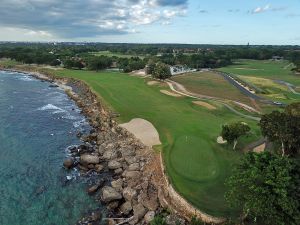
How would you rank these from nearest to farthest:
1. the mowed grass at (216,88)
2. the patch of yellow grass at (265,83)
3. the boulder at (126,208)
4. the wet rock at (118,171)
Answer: the boulder at (126,208) → the wet rock at (118,171) → the mowed grass at (216,88) → the patch of yellow grass at (265,83)

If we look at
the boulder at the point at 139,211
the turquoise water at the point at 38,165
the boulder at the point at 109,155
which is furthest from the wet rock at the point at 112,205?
the boulder at the point at 109,155

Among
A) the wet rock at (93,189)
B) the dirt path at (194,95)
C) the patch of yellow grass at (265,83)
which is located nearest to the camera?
the wet rock at (93,189)

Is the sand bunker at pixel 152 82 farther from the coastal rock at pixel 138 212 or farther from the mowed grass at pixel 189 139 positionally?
the coastal rock at pixel 138 212

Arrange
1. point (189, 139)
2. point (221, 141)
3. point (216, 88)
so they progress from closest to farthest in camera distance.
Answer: point (221, 141) < point (189, 139) < point (216, 88)

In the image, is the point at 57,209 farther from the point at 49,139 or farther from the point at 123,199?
the point at 49,139

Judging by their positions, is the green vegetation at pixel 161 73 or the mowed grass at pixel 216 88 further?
the green vegetation at pixel 161 73

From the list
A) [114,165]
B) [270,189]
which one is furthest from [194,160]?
[270,189]

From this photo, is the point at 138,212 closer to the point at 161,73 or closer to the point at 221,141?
the point at 221,141

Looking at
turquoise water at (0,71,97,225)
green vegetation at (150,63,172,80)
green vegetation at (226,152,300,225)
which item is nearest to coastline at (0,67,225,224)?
turquoise water at (0,71,97,225)
